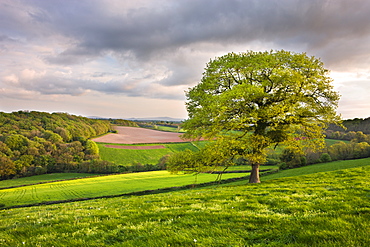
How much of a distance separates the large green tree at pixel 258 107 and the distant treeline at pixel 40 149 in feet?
250

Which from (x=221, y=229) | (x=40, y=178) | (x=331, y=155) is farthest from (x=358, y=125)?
(x=40, y=178)

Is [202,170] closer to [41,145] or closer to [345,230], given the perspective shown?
[345,230]

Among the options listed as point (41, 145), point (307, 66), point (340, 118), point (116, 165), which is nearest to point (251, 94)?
point (307, 66)

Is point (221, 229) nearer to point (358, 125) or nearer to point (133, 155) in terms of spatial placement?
point (133, 155)

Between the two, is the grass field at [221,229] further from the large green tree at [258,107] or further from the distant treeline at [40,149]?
the distant treeline at [40,149]

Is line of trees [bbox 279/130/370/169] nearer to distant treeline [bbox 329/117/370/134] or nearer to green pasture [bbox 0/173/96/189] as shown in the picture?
distant treeline [bbox 329/117/370/134]

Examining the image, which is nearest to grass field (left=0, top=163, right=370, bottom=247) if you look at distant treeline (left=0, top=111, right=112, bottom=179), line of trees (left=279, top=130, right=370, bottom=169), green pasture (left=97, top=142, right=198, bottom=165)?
line of trees (left=279, top=130, right=370, bottom=169)

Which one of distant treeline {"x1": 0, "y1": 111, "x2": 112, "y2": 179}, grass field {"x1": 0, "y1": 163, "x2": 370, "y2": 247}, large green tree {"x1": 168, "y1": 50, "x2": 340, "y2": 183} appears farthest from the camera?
distant treeline {"x1": 0, "y1": 111, "x2": 112, "y2": 179}

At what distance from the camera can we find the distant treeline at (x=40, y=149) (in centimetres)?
8312

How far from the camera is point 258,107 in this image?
2195 centimetres

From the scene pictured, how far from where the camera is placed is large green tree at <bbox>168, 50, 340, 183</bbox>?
19672 millimetres

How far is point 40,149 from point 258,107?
10395cm

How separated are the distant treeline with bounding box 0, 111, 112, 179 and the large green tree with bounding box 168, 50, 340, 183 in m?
76.3

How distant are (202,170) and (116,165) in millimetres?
73993
